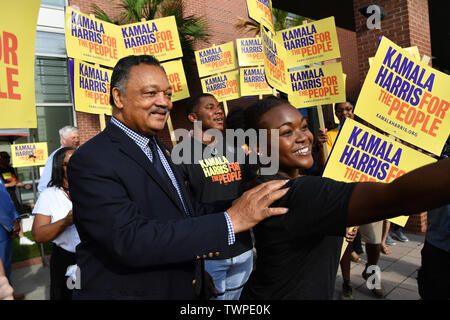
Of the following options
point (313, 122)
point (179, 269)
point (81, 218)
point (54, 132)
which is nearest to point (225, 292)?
point (179, 269)

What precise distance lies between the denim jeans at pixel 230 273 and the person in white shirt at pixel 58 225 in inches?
44.3

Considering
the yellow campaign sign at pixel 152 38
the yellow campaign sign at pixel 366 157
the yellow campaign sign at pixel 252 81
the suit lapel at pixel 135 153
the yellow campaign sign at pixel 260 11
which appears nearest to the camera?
the suit lapel at pixel 135 153

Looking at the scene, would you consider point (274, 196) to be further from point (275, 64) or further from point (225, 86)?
point (225, 86)

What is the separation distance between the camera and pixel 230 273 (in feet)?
8.93

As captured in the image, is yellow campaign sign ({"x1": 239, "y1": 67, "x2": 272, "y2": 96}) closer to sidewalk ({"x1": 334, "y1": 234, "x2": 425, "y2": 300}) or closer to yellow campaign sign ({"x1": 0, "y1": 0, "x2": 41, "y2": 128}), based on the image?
sidewalk ({"x1": 334, "y1": 234, "x2": 425, "y2": 300})

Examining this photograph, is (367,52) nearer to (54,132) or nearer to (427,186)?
(427,186)

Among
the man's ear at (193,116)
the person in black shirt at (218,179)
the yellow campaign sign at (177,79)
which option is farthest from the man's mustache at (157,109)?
the yellow campaign sign at (177,79)

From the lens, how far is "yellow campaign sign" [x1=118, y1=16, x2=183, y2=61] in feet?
14.4

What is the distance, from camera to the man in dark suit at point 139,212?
1.16 m

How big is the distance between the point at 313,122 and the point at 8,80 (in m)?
11.8

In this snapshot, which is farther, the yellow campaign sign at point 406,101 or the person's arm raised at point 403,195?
the yellow campaign sign at point 406,101

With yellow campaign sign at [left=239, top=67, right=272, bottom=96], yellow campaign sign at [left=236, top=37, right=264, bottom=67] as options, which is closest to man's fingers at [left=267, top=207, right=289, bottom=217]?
yellow campaign sign at [left=239, top=67, right=272, bottom=96]

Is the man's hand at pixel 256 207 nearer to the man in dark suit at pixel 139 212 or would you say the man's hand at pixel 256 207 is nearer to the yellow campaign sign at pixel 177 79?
the man in dark suit at pixel 139 212

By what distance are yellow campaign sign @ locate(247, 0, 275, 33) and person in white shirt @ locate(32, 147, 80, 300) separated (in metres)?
2.25
